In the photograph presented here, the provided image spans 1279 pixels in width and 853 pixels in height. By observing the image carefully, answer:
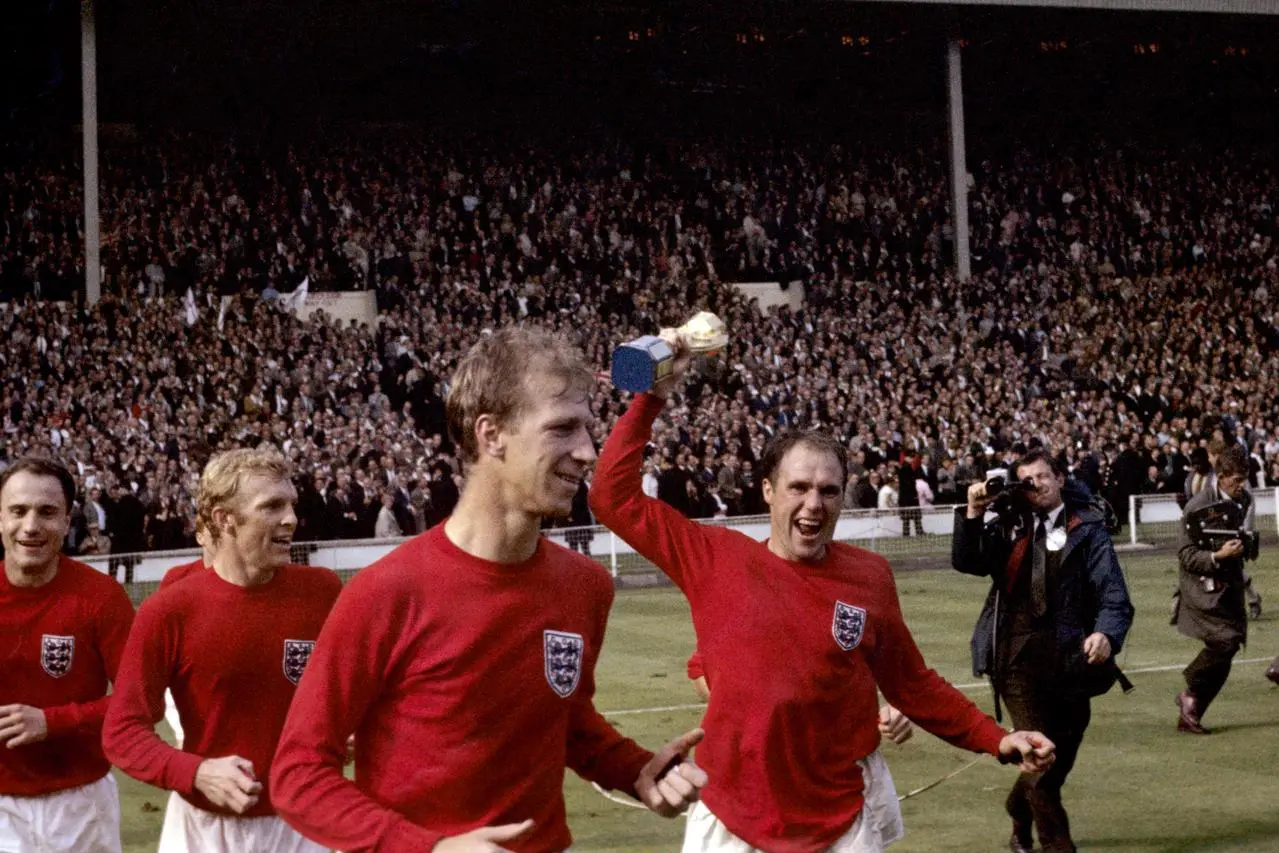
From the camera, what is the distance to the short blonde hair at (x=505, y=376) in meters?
3.46

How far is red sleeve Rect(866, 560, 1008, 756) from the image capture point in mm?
5414

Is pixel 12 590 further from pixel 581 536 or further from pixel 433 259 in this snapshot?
pixel 433 259

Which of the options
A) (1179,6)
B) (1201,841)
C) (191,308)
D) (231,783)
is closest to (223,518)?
(231,783)

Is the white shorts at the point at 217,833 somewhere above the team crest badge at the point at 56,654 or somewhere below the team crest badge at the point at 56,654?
below

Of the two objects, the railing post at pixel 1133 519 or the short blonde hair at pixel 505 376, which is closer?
the short blonde hair at pixel 505 376

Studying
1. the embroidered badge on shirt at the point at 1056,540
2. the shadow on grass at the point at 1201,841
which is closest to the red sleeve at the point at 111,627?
the embroidered badge on shirt at the point at 1056,540

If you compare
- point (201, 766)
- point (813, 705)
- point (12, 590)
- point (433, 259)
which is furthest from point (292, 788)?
point (433, 259)

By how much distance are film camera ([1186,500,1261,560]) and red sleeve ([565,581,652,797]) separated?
884 cm

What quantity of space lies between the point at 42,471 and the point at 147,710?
133 centimetres

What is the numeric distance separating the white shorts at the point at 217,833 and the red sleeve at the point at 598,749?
70.3 inches

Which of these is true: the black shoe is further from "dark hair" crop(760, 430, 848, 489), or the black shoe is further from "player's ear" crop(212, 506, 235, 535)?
"player's ear" crop(212, 506, 235, 535)

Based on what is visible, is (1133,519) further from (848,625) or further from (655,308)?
(848,625)

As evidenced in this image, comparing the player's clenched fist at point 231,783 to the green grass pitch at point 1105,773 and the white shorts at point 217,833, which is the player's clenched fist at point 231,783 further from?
the green grass pitch at point 1105,773

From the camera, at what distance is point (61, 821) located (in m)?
5.80
